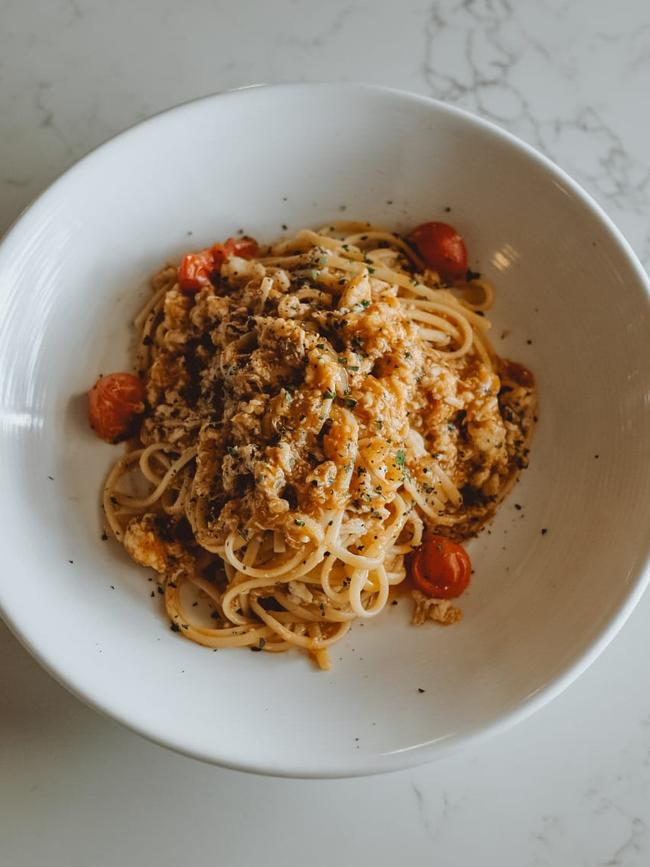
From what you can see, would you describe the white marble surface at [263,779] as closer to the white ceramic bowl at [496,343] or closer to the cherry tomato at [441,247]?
the white ceramic bowl at [496,343]

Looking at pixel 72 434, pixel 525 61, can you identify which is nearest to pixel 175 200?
pixel 72 434

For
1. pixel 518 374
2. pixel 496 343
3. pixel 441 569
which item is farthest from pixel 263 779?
pixel 496 343

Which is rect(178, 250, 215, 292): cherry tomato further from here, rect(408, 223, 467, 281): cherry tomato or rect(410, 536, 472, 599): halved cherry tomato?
rect(410, 536, 472, 599): halved cherry tomato

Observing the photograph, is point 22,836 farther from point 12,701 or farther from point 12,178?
point 12,178

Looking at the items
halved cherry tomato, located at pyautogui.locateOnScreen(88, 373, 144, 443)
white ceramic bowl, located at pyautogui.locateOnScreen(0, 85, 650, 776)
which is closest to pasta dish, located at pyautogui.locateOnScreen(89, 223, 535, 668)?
halved cherry tomato, located at pyautogui.locateOnScreen(88, 373, 144, 443)

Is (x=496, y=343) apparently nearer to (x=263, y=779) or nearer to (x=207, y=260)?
(x=207, y=260)

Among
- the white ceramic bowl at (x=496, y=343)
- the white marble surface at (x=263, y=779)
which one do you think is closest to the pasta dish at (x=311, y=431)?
the white ceramic bowl at (x=496, y=343)
